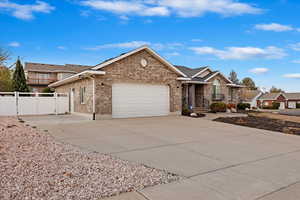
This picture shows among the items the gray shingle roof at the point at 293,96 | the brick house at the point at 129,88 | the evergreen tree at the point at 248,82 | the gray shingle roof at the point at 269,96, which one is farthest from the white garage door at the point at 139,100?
the evergreen tree at the point at 248,82

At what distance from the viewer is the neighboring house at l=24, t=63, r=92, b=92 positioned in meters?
34.1

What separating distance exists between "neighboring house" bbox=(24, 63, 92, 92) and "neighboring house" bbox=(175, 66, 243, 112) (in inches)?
770

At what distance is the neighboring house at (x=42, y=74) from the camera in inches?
1341

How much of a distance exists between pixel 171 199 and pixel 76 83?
15.4 m

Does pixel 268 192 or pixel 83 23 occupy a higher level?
pixel 83 23

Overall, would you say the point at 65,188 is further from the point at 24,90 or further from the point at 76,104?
the point at 24,90

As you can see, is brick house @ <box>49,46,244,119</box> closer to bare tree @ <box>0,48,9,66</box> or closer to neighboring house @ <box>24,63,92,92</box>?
bare tree @ <box>0,48,9,66</box>

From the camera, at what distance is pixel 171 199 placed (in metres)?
3.15

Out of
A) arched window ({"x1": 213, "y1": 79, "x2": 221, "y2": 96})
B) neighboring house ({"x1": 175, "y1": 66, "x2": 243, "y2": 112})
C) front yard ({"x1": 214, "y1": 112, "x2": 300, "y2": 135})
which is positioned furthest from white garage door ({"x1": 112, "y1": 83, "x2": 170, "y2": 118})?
arched window ({"x1": 213, "y1": 79, "x2": 221, "y2": 96})

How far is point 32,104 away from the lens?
16.8 metres

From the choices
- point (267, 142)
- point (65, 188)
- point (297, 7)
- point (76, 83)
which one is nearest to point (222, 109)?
point (297, 7)

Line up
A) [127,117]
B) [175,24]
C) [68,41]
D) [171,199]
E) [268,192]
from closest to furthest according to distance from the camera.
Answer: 1. [171,199]
2. [268,192]
3. [127,117]
4. [175,24]
5. [68,41]

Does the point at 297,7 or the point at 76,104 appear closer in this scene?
the point at 297,7

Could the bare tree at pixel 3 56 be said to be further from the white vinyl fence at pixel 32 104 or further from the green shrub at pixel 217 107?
the green shrub at pixel 217 107
